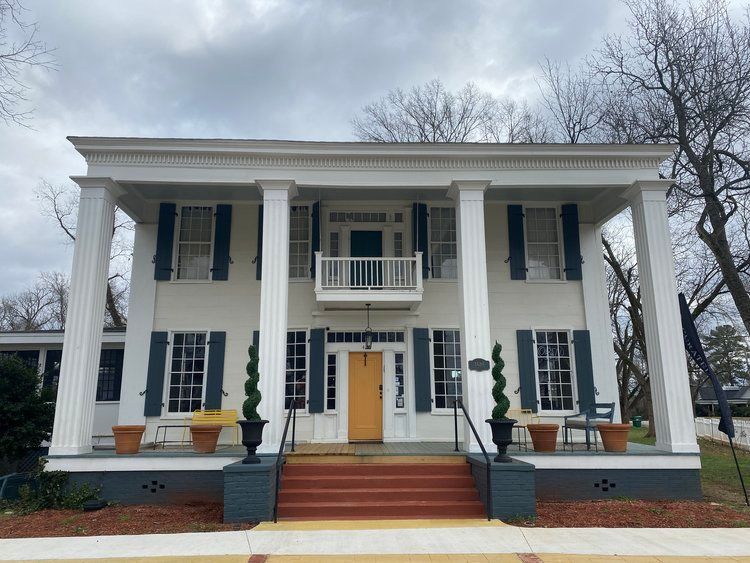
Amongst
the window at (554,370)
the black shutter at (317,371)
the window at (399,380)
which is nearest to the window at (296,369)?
the black shutter at (317,371)

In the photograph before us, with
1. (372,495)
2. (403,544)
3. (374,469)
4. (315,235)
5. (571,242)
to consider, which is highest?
(315,235)

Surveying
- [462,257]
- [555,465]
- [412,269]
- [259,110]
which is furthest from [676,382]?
[259,110]

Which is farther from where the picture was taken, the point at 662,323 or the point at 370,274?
the point at 370,274

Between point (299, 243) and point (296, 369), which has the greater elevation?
point (299, 243)

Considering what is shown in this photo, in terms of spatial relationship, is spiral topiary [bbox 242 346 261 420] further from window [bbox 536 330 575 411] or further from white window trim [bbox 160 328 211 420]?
window [bbox 536 330 575 411]

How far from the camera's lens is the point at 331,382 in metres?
11.5

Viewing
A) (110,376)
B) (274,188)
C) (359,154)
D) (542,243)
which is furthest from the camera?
(110,376)

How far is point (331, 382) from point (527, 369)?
175 inches

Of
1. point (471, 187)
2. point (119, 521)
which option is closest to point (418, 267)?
point (471, 187)

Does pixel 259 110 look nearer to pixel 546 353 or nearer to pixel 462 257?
pixel 462 257

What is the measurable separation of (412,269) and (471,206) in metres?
1.97

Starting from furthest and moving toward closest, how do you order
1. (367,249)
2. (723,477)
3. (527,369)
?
(367,249) < (527,369) < (723,477)

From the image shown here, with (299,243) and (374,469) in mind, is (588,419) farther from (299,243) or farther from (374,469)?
(299,243)

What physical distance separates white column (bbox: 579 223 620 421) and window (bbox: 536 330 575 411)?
584 millimetres
